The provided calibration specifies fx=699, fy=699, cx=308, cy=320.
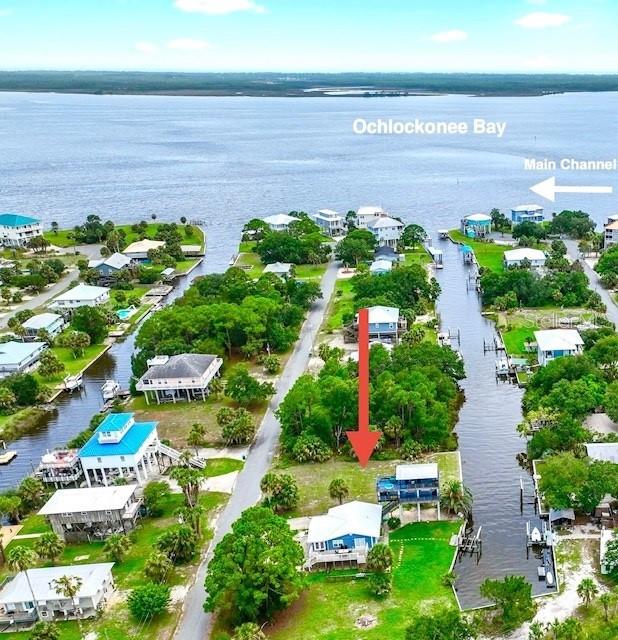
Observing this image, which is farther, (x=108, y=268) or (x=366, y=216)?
(x=366, y=216)

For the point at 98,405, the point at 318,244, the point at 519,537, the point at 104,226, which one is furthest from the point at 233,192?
the point at 519,537

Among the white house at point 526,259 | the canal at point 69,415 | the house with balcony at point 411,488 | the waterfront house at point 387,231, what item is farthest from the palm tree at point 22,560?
the waterfront house at point 387,231

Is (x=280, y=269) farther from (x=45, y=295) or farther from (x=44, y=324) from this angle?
(x=44, y=324)

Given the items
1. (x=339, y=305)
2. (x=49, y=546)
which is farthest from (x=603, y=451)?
(x=339, y=305)

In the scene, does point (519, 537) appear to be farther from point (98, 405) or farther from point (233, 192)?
point (233, 192)

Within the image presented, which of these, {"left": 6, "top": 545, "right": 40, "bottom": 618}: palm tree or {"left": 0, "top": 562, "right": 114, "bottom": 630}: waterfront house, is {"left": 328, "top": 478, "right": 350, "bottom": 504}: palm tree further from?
{"left": 6, "top": 545, "right": 40, "bottom": 618}: palm tree

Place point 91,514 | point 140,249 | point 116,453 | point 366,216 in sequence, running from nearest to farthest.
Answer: point 91,514, point 116,453, point 140,249, point 366,216
